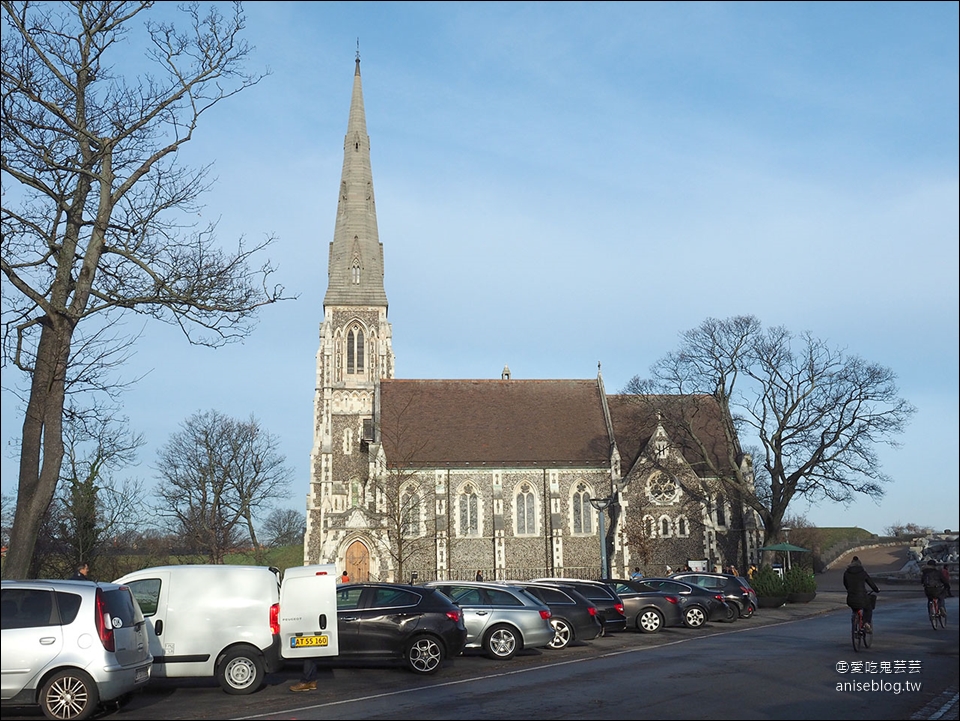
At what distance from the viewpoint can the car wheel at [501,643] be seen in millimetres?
17203

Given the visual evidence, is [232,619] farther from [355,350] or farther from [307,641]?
[355,350]

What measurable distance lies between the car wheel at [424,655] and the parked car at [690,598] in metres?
10.9

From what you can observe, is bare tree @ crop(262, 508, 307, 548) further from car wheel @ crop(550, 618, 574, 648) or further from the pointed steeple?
car wheel @ crop(550, 618, 574, 648)

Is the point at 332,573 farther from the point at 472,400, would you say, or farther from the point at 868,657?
the point at 472,400

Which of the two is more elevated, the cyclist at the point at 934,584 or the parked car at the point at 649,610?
the cyclist at the point at 934,584

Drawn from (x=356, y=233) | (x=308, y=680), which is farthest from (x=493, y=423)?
(x=308, y=680)

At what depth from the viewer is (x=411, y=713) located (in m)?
10.8

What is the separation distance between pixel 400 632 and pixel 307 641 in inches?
85.7

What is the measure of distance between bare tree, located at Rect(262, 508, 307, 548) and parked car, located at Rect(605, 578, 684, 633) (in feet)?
173

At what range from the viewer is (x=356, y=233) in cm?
5819

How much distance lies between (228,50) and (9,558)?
9546mm

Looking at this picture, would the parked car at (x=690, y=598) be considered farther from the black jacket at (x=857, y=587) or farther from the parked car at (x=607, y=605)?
the black jacket at (x=857, y=587)

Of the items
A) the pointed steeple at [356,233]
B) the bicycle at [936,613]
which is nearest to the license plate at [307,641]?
the bicycle at [936,613]

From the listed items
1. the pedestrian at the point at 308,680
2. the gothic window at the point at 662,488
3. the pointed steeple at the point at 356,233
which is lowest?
the pedestrian at the point at 308,680
